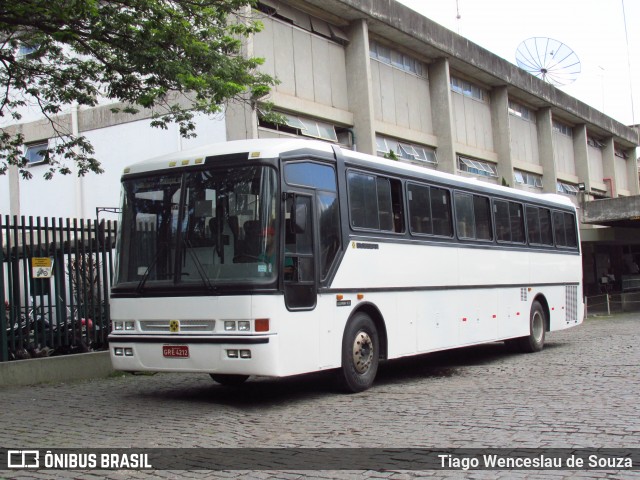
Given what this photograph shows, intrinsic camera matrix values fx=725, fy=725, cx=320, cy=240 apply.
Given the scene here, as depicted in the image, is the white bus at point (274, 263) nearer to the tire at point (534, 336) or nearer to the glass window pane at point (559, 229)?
the tire at point (534, 336)

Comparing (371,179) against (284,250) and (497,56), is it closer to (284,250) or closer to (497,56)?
(284,250)

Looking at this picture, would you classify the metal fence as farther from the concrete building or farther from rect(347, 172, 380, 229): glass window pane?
rect(347, 172, 380, 229): glass window pane

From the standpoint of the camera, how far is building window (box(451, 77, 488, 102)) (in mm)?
29367

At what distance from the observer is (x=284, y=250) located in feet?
28.8

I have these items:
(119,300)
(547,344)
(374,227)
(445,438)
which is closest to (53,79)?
(119,300)

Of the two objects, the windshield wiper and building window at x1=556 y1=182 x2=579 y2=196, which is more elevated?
building window at x1=556 y1=182 x2=579 y2=196

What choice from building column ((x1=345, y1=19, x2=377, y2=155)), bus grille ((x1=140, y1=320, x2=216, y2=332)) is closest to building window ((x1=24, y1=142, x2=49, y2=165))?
building column ((x1=345, y1=19, x2=377, y2=155))

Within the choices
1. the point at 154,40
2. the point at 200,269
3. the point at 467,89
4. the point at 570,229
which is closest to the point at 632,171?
the point at 467,89

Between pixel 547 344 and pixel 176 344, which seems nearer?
pixel 176 344

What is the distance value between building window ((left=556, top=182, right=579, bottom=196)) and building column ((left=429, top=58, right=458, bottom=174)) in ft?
41.8

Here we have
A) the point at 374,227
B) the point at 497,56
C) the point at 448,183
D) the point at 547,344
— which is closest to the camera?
the point at 374,227

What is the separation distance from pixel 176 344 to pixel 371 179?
3.83 m

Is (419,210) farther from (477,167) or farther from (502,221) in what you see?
(477,167)

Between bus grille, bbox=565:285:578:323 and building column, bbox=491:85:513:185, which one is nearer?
bus grille, bbox=565:285:578:323
